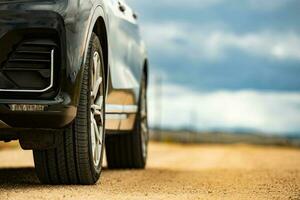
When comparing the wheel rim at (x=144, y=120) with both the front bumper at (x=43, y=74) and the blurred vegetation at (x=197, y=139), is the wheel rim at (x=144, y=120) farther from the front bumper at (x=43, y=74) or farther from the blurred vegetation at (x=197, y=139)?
the blurred vegetation at (x=197, y=139)

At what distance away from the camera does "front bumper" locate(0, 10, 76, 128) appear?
20.0 feet

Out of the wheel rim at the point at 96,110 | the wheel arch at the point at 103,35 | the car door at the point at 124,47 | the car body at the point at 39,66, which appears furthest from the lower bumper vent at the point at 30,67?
the car door at the point at 124,47

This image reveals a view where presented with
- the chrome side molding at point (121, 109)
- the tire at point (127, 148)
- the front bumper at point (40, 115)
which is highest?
the front bumper at point (40, 115)

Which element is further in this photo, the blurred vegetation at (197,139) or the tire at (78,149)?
the blurred vegetation at (197,139)

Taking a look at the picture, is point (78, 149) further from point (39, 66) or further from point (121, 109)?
point (121, 109)

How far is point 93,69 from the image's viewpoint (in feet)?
23.1

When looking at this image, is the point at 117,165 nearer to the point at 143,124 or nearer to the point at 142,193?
the point at 143,124

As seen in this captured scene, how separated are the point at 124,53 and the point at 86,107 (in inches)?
89.8

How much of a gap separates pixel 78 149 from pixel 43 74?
30.4 inches

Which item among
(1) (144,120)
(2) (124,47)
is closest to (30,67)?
(2) (124,47)

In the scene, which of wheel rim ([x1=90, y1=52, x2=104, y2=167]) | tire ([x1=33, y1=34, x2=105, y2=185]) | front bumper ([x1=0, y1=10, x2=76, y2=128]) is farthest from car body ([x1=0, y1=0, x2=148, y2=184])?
wheel rim ([x1=90, y1=52, x2=104, y2=167])

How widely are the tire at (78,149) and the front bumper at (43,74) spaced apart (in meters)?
0.35

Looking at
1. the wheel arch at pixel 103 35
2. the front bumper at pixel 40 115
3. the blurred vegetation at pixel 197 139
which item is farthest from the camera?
the blurred vegetation at pixel 197 139

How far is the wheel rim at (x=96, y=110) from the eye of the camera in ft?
22.8
